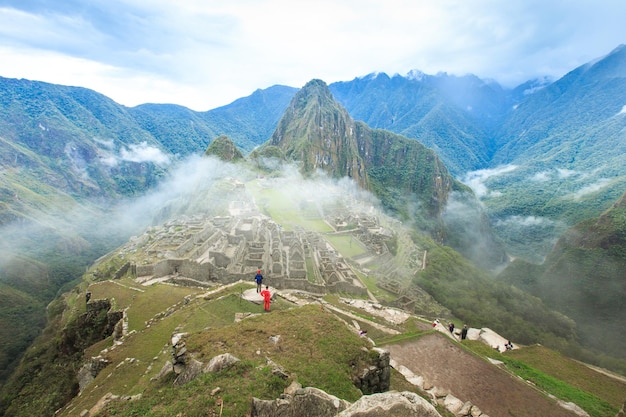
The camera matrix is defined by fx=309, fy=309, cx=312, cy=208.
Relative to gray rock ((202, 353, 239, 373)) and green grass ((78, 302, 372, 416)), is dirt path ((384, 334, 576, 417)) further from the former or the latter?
gray rock ((202, 353, 239, 373))

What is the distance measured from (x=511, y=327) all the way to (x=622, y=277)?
43.1 meters

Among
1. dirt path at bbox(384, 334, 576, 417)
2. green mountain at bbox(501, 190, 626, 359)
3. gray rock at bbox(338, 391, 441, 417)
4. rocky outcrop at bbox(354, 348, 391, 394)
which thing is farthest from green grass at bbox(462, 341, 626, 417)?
green mountain at bbox(501, 190, 626, 359)

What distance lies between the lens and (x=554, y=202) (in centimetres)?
15925

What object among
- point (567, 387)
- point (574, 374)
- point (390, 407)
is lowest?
point (574, 374)

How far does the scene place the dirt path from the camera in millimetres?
13180

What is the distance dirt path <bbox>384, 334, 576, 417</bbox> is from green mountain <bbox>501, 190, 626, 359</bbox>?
164ft

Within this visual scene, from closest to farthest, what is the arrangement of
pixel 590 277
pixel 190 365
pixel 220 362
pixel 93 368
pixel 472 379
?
1. pixel 220 362
2. pixel 190 365
3. pixel 93 368
4. pixel 472 379
5. pixel 590 277

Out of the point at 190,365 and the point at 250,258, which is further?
the point at 250,258

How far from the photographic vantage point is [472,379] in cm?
1472

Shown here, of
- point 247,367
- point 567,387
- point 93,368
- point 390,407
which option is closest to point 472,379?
point 567,387

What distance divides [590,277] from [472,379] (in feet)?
241

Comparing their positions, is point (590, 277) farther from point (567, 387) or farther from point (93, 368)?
point (93, 368)

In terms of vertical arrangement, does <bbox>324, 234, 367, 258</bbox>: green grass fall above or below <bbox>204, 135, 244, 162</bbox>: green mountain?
below

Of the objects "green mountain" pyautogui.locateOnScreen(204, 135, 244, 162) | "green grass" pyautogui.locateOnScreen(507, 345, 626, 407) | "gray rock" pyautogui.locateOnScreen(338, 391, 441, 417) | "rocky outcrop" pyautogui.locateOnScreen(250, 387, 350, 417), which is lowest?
"green grass" pyautogui.locateOnScreen(507, 345, 626, 407)
